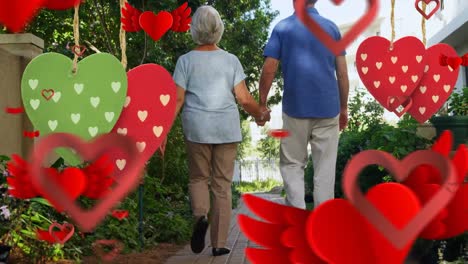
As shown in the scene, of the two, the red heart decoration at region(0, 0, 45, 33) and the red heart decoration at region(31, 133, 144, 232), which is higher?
the red heart decoration at region(0, 0, 45, 33)

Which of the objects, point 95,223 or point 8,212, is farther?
point 8,212

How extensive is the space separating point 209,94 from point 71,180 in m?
3.97

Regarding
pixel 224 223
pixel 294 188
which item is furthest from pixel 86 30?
pixel 294 188

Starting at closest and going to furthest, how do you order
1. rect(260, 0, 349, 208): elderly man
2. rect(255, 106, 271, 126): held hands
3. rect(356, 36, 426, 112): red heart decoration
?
rect(356, 36, 426, 112): red heart decoration → rect(255, 106, 271, 126): held hands → rect(260, 0, 349, 208): elderly man

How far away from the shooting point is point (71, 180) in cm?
52

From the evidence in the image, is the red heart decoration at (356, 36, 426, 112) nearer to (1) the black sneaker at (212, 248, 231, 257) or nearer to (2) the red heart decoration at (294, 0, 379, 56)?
(2) the red heart decoration at (294, 0, 379, 56)

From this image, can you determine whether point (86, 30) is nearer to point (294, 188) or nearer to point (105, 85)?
point (294, 188)

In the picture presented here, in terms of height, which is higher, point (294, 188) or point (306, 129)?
point (306, 129)

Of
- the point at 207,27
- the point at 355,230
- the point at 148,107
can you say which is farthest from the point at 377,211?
the point at 207,27

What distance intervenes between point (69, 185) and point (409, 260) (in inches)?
9.6

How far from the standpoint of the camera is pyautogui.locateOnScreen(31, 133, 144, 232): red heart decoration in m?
0.45

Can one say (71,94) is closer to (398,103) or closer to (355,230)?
(355,230)

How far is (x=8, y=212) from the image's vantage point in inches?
177

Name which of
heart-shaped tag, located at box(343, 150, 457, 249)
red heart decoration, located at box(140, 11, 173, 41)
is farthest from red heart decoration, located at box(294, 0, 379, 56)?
red heart decoration, located at box(140, 11, 173, 41)
